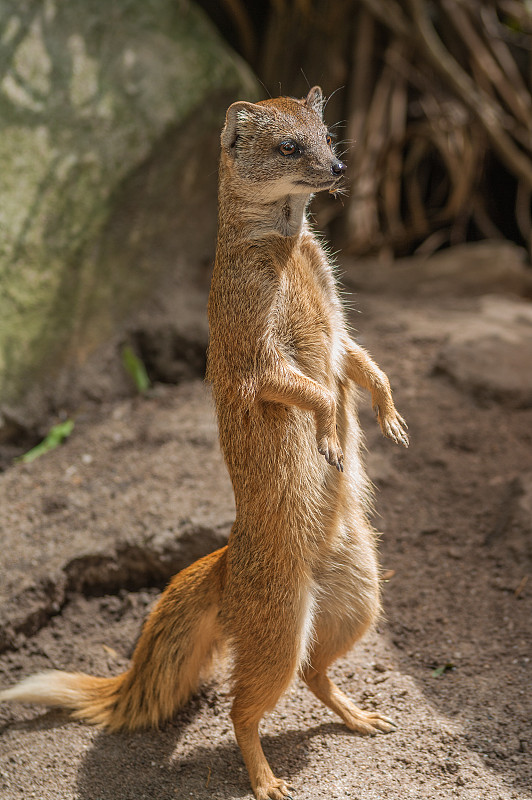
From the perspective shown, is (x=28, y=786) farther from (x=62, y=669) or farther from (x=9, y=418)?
Answer: (x=9, y=418)

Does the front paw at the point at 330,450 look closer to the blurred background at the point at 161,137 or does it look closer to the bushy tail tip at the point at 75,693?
the bushy tail tip at the point at 75,693

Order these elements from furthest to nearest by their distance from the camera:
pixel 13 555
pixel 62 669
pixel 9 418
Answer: pixel 9 418 → pixel 13 555 → pixel 62 669

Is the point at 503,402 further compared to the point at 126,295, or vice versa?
the point at 126,295

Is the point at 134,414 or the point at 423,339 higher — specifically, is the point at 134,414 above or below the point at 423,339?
below

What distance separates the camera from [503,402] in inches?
175

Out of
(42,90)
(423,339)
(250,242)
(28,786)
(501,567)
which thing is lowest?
(28,786)

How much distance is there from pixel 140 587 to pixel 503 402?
2366 mm

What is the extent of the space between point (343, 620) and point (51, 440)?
7.52 feet

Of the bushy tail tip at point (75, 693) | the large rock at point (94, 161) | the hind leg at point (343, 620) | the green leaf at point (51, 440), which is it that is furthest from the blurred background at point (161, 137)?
the hind leg at point (343, 620)

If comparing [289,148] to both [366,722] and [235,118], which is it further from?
[366,722]

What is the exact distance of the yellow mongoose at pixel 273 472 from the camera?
2539mm

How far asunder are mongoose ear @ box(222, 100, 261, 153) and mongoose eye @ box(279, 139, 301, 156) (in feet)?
0.68

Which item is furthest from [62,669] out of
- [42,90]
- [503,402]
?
[42,90]

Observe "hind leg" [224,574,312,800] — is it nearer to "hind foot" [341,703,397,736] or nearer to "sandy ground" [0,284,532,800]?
"sandy ground" [0,284,532,800]
